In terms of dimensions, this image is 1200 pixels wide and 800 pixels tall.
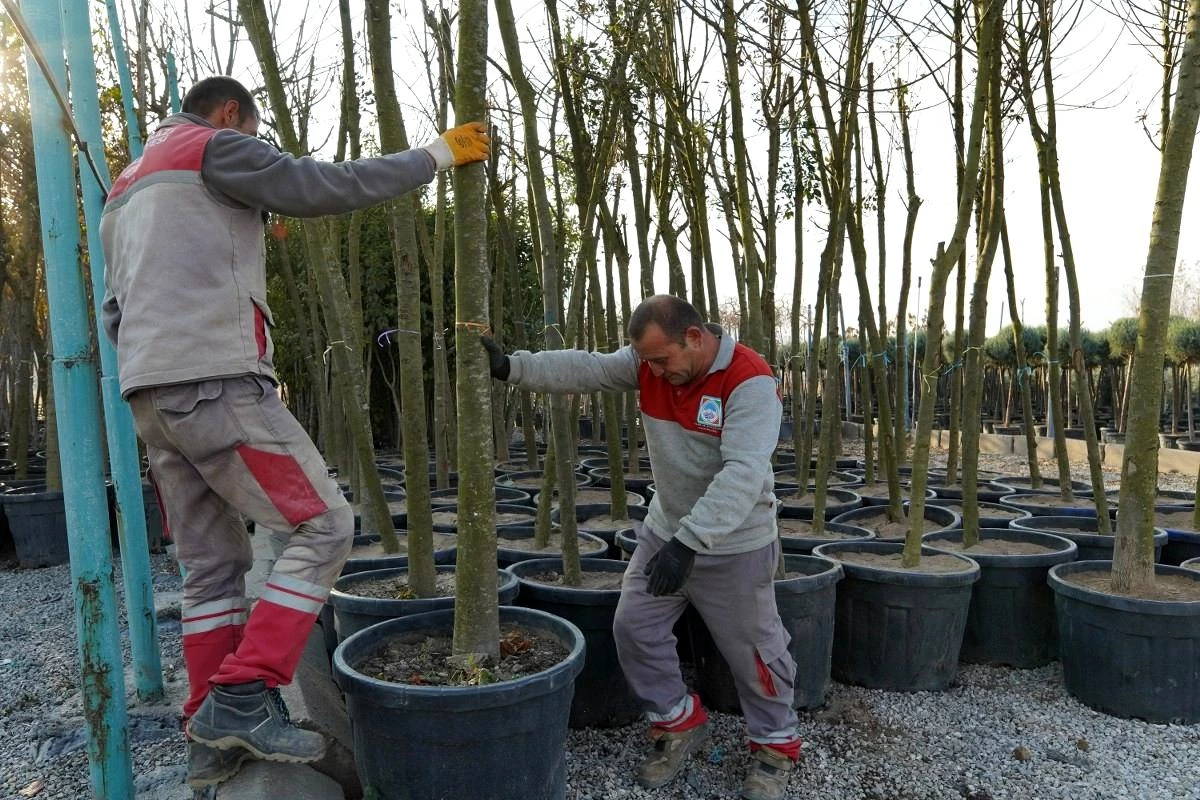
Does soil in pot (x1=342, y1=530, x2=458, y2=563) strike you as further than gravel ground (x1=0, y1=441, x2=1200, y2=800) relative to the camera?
Yes

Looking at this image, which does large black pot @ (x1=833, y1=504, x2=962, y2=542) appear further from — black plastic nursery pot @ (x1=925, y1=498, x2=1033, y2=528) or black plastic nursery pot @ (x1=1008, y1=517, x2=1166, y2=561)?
black plastic nursery pot @ (x1=1008, y1=517, x2=1166, y2=561)

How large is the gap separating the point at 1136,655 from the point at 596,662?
1836 mm

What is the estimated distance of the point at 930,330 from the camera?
11.8ft

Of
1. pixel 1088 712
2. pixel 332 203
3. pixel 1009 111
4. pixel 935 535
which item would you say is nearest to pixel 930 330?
pixel 935 535

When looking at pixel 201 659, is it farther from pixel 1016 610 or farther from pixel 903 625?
pixel 1016 610

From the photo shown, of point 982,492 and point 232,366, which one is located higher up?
point 232,366

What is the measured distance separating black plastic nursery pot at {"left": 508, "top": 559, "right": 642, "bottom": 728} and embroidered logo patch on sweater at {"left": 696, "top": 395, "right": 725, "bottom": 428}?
0.69 meters

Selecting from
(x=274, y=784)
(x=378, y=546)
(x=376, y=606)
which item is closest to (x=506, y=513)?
(x=378, y=546)

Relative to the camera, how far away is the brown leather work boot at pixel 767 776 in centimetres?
259

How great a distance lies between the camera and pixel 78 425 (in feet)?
6.57

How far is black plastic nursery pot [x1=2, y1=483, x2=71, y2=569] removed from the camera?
225 inches

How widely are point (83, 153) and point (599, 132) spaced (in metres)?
2.34

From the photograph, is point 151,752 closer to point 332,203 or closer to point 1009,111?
point 332,203

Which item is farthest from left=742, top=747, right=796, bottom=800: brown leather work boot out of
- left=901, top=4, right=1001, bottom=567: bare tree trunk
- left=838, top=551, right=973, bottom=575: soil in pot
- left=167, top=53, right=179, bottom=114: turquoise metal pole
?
left=167, top=53, right=179, bottom=114: turquoise metal pole
